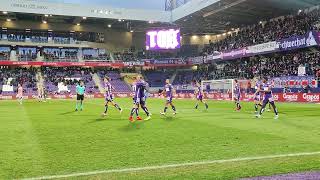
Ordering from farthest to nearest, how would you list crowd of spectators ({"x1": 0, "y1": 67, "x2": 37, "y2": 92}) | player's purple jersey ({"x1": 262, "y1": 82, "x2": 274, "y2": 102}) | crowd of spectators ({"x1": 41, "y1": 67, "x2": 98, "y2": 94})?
crowd of spectators ({"x1": 41, "y1": 67, "x2": 98, "y2": 94}), crowd of spectators ({"x1": 0, "y1": 67, "x2": 37, "y2": 92}), player's purple jersey ({"x1": 262, "y1": 82, "x2": 274, "y2": 102})

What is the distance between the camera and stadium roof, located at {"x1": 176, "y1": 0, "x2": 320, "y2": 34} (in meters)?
55.8

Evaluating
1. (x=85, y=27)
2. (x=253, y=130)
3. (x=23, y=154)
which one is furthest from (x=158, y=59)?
(x=23, y=154)

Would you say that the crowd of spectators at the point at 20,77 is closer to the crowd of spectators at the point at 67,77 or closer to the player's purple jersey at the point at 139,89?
the crowd of spectators at the point at 67,77

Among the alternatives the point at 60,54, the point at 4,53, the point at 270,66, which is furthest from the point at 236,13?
the point at 4,53

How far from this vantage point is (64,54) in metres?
81.3

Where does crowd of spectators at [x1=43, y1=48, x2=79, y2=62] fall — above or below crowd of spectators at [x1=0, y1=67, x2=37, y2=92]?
above

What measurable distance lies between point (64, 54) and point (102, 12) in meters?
14.5

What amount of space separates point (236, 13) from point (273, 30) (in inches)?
283

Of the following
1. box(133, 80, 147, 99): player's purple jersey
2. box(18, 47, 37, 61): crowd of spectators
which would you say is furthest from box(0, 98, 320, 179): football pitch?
box(18, 47, 37, 61): crowd of spectators

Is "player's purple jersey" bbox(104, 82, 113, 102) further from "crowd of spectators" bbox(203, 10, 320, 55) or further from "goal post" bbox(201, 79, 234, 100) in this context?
"crowd of spectators" bbox(203, 10, 320, 55)

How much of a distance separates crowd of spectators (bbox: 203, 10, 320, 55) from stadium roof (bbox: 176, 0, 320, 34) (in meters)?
1.24

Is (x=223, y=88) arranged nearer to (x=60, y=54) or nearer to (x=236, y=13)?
(x=236, y=13)

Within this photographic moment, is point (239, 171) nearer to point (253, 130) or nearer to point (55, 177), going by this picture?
point (55, 177)

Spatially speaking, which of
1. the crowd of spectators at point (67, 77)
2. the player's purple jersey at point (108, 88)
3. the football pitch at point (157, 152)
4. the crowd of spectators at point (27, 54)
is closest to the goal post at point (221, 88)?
the crowd of spectators at point (67, 77)
